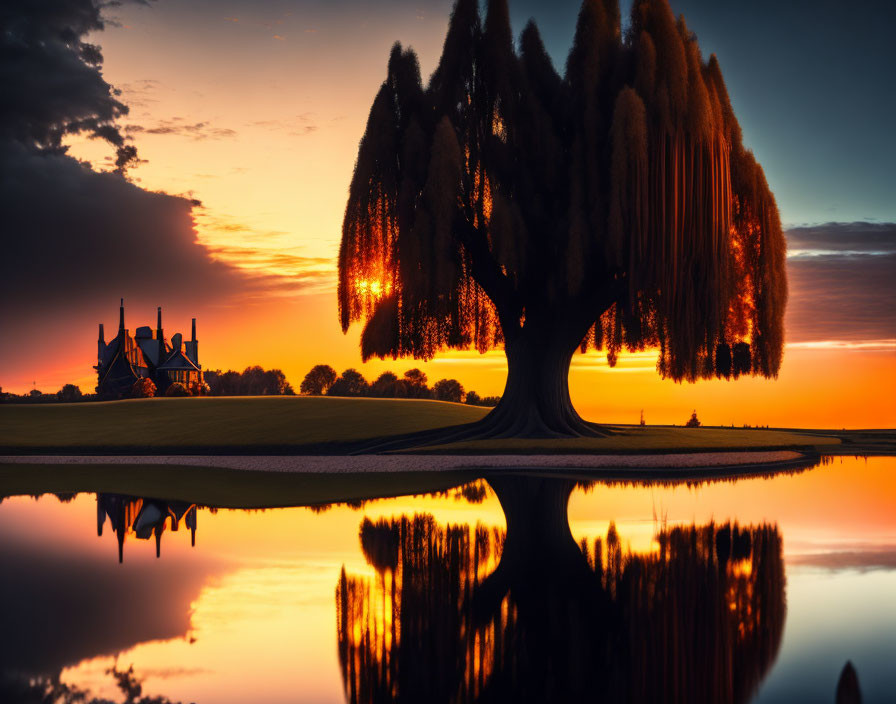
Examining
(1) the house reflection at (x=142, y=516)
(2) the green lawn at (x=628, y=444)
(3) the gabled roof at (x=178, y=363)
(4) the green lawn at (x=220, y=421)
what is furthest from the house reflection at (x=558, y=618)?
(3) the gabled roof at (x=178, y=363)

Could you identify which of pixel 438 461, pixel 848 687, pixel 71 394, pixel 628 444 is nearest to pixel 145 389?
pixel 71 394

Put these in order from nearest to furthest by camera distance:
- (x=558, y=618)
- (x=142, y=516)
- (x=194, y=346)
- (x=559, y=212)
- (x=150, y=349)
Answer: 1. (x=558, y=618)
2. (x=142, y=516)
3. (x=559, y=212)
4. (x=150, y=349)
5. (x=194, y=346)

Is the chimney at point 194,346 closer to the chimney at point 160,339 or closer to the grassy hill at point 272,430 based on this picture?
the chimney at point 160,339

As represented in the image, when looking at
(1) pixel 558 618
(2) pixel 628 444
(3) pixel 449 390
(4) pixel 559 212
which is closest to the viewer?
(1) pixel 558 618

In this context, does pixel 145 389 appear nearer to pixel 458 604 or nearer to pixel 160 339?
pixel 160 339

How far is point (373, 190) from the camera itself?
25.9m

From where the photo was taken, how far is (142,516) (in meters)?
12.3

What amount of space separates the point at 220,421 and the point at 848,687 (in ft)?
96.4

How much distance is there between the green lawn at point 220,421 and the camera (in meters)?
27.9

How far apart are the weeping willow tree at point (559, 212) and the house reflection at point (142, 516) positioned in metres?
11.8

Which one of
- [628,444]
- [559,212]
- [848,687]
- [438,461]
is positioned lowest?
[438,461]

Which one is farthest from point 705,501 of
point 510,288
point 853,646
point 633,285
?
point 510,288

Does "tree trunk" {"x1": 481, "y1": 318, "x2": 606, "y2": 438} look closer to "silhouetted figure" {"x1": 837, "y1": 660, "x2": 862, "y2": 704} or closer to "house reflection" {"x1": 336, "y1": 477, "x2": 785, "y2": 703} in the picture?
"house reflection" {"x1": 336, "y1": 477, "x2": 785, "y2": 703}

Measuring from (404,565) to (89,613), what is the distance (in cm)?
286
